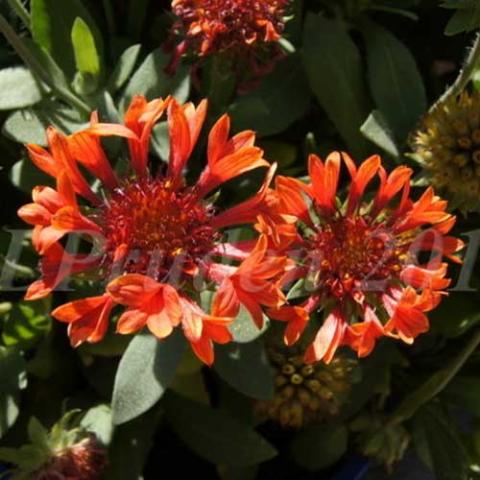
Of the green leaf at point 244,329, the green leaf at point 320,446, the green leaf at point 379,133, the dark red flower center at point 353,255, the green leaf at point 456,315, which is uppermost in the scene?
the green leaf at point 379,133

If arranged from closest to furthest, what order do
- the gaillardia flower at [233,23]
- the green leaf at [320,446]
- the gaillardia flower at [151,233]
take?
the gaillardia flower at [151,233], the gaillardia flower at [233,23], the green leaf at [320,446]

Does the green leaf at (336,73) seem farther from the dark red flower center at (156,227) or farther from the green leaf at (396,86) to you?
the dark red flower center at (156,227)

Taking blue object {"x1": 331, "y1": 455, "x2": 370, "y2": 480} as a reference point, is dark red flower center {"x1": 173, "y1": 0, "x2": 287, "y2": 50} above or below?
above

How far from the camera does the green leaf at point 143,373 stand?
739 millimetres

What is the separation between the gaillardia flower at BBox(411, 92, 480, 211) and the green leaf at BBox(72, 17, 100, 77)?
0.28 metres

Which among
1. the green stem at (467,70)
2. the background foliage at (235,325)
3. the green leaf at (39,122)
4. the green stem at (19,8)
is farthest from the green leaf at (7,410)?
the green stem at (467,70)

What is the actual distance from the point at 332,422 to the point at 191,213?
0.30 m

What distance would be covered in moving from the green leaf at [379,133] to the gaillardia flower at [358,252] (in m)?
0.07

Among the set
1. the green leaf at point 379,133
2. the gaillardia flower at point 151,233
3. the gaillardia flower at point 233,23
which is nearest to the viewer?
the gaillardia flower at point 151,233

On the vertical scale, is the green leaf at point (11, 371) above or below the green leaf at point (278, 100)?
below

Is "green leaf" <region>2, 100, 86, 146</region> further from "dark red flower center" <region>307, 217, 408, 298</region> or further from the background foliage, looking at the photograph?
"dark red flower center" <region>307, 217, 408, 298</region>

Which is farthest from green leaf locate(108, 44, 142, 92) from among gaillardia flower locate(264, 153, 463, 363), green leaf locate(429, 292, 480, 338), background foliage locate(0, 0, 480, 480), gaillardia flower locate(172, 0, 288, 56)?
green leaf locate(429, 292, 480, 338)

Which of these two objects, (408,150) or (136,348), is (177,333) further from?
(408,150)

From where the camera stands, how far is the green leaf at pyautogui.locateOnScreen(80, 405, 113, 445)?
32.2 inches
